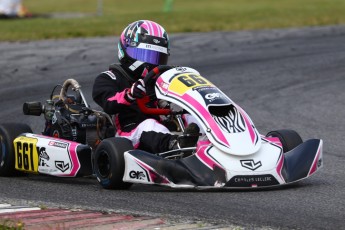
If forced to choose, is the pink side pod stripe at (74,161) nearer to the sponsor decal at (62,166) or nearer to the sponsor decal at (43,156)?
the sponsor decal at (62,166)

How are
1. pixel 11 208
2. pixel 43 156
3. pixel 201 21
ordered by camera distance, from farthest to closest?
pixel 201 21 < pixel 43 156 < pixel 11 208

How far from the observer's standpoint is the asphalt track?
5.25m

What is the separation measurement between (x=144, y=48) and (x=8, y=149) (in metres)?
1.24

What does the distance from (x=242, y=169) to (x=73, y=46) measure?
9.49 m

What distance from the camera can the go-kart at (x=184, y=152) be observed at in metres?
5.81

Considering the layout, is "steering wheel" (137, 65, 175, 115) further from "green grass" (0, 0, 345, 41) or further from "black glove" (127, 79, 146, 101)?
"green grass" (0, 0, 345, 41)

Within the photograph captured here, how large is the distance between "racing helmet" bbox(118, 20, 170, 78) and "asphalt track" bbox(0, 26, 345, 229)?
913 mm

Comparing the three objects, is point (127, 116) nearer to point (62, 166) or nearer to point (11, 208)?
point (62, 166)

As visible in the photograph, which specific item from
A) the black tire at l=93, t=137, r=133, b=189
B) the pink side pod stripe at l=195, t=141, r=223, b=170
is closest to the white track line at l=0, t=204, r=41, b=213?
the black tire at l=93, t=137, r=133, b=189

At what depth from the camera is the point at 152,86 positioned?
6543 mm

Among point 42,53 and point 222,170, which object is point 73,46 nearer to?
point 42,53

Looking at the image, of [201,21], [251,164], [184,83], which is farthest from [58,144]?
[201,21]

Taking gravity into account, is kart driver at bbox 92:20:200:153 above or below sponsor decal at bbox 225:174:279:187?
above

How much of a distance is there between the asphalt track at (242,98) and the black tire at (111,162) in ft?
0.25
